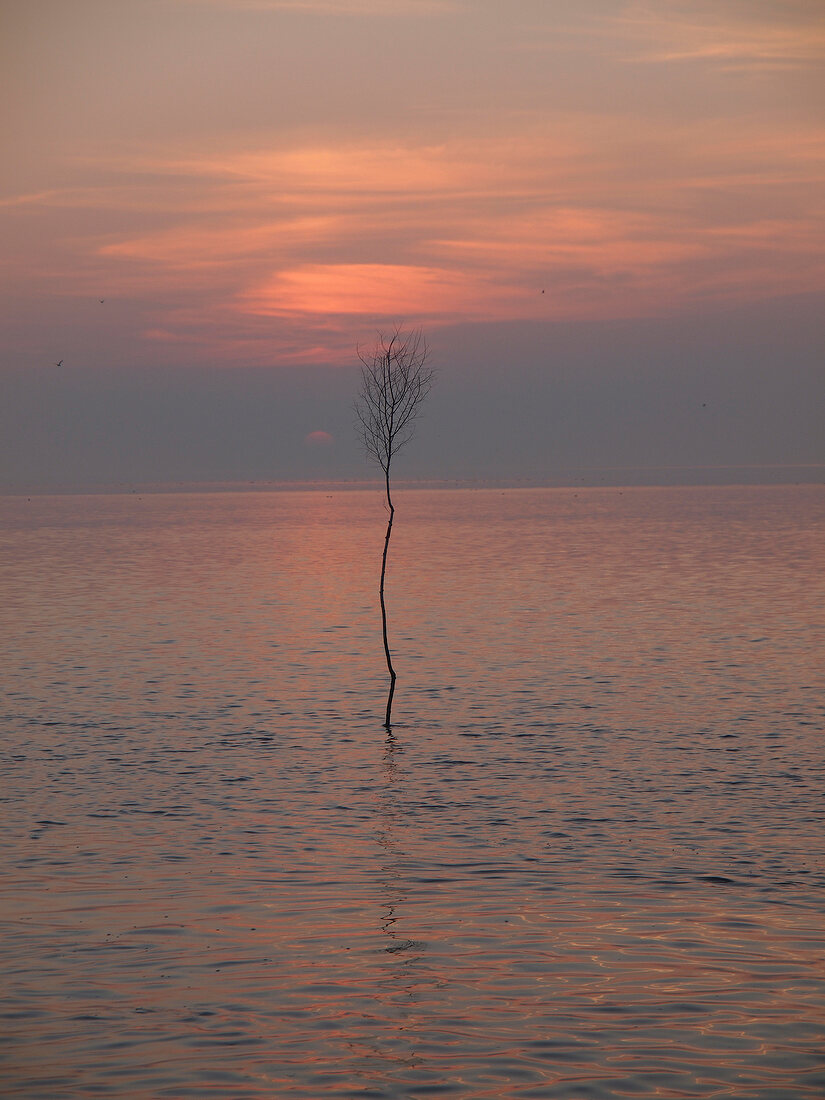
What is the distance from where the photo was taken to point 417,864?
18.0 meters

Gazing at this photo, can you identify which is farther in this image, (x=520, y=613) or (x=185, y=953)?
(x=520, y=613)

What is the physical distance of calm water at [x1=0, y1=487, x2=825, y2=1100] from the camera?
1153 centimetres

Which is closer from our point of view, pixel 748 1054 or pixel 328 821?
pixel 748 1054

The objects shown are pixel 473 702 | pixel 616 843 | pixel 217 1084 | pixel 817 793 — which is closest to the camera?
pixel 217 1084

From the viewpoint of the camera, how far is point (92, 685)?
121ft

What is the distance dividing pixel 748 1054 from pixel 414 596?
171ft

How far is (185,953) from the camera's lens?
14.2 meters

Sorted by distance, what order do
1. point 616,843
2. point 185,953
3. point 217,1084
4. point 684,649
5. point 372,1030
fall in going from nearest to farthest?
point 217,1084 → point 372,1030 → point 185,953 → point 616,843 → point 684,649

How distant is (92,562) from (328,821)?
72.2 m

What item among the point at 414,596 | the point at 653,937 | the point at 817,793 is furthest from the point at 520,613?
the point at 653,937

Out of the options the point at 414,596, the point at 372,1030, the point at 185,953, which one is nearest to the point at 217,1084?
the point at 372,1030

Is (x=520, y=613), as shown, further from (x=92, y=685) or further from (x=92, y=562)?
(x=92, y=562)

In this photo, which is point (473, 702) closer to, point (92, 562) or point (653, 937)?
point (653, 937)

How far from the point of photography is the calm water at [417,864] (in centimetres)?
1153
